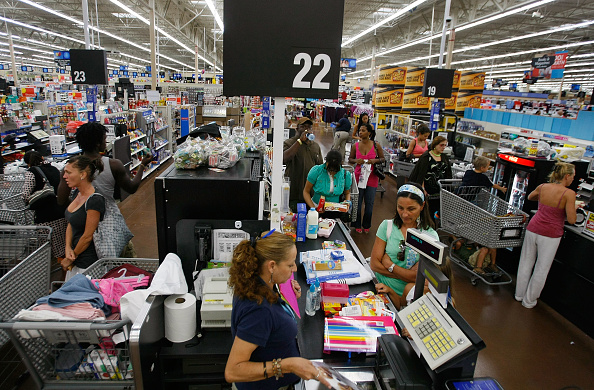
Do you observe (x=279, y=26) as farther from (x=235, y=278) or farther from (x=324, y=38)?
(x=235, y=278)

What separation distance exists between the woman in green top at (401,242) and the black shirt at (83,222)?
7.07 feet

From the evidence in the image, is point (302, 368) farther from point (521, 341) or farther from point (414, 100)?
point (414, 100)

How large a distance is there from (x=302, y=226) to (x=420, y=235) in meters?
1.69

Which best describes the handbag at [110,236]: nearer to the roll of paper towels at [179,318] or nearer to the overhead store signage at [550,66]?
the roll of paper towels at [179,318]

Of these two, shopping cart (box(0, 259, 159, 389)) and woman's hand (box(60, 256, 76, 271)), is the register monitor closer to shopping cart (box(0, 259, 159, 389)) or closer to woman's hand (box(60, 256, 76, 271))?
shopping cart (box(0, 259, 159, 389))

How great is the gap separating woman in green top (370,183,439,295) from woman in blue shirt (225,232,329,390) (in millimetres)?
1131

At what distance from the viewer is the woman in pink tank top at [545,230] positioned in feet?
12.8

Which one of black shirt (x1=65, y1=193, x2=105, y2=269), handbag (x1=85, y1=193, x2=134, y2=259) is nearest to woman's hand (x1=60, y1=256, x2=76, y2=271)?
black shirt (x1=65, y1=193, x2=105, y2=269)

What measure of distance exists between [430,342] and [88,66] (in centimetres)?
861

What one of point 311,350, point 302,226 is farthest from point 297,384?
point 302,226

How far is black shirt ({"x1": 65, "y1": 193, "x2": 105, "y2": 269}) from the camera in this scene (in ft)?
9.00

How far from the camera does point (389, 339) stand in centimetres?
156

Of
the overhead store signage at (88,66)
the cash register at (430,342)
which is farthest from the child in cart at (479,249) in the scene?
the overhead store signage at (88,66)

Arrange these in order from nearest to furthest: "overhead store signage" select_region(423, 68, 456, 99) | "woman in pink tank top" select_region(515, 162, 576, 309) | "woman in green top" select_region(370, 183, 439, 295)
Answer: "woman in green top" select_region(370, 183, 439, 295), "woman in pink tank top" select_region(515, 162, 576, 309), "overhead store signage" select_region(423, 68, 456, 99)
